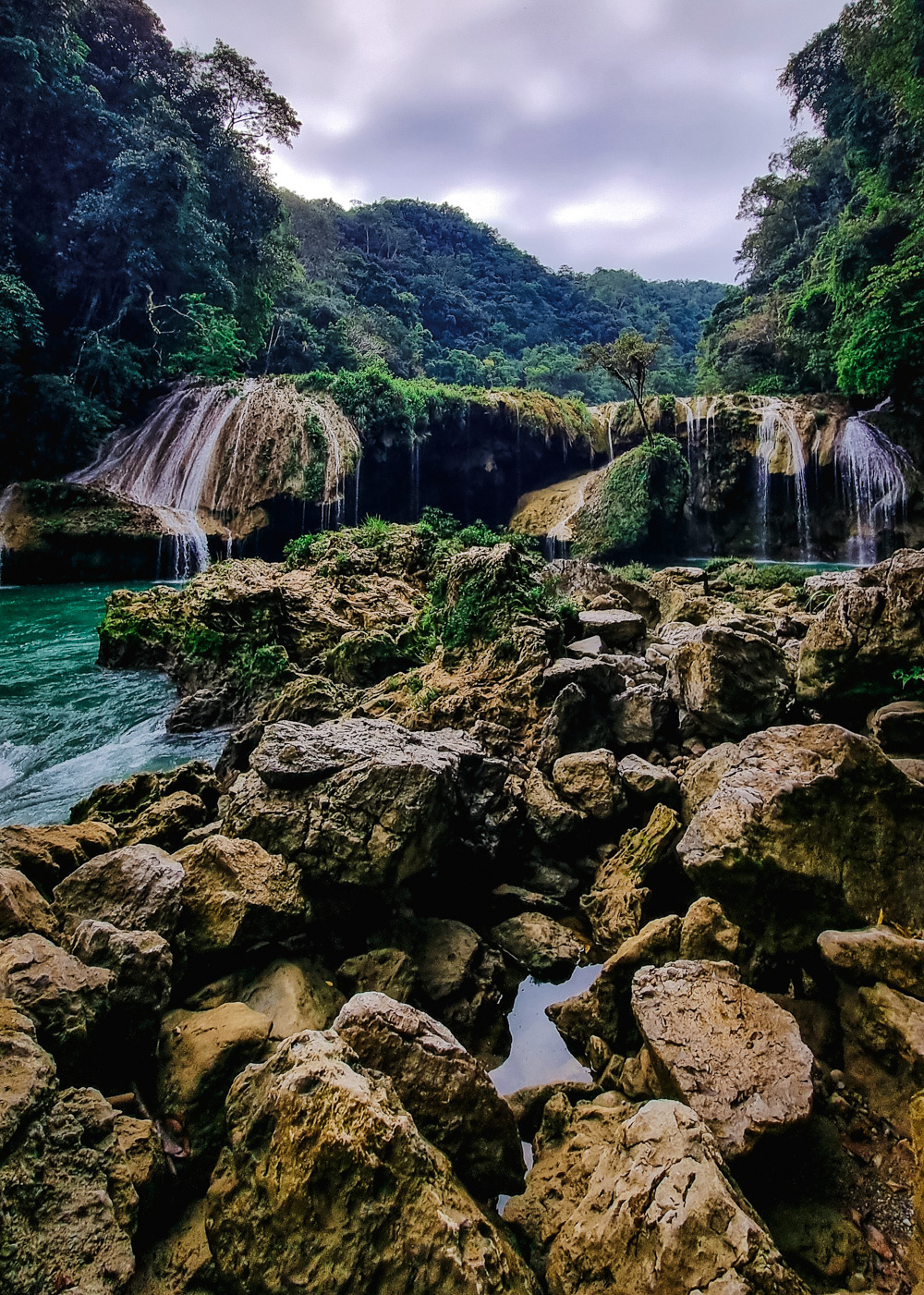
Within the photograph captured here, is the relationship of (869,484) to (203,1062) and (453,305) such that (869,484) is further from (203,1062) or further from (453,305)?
(453,305)

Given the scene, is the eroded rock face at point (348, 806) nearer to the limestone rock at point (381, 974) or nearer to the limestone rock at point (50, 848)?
the limestone rock at point (381, 974)

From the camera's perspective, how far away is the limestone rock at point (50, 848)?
3100 mm

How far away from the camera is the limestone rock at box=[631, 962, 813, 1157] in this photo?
218 centimetres

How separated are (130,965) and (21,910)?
519mm

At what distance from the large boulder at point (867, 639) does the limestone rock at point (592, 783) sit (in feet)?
5.03

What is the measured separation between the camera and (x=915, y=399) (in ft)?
60.4

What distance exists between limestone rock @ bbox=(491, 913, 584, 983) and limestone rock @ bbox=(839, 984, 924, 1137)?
4.79ft

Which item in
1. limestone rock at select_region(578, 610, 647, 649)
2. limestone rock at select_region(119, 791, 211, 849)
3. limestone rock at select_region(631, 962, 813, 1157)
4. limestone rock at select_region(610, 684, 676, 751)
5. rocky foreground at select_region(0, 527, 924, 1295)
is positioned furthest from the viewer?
limestone rock at select_region(578, 610, 647, 649)

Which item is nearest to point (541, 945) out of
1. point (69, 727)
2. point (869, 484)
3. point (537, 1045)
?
point (537, 1045)

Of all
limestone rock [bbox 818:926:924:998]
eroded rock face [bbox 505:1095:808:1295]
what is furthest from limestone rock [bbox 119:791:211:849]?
limestone rock [bbox 818:926:924:998]

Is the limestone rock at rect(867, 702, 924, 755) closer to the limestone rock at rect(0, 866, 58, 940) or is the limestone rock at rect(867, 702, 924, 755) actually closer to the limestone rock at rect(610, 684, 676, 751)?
the limestone rock at rect(610, 684, 676, 751)

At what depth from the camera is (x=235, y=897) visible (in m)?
2.95

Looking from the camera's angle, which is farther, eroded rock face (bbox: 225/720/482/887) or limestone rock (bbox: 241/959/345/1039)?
eroded rock face (bbox: 225/720/482/887)

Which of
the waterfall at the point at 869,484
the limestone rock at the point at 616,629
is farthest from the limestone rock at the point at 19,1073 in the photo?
the waterfall at the point at 869,484
